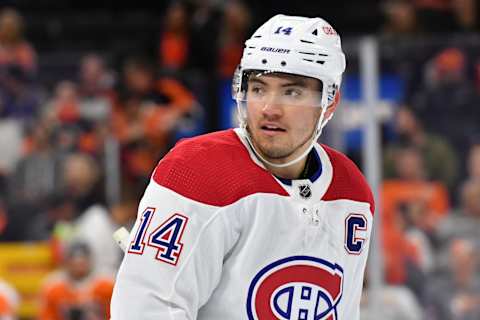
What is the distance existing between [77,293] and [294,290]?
3307 mm

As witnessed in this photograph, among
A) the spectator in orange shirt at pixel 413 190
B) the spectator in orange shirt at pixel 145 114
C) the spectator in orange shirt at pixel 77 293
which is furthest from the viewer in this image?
the spectator in orange shirt at pixel 145 114

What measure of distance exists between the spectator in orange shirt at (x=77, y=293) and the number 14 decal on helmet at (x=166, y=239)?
3.24m

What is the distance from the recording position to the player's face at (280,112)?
2.40 metres

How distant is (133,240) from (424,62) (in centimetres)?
299

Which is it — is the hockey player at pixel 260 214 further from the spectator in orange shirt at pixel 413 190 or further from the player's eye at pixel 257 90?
the spectator in orange shirt at pixel 413 190

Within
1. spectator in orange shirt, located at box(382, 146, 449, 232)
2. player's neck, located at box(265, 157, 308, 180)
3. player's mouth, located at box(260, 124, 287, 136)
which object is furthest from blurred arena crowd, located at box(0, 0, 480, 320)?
player's mouth, located at box(260, 124, 287, 136)

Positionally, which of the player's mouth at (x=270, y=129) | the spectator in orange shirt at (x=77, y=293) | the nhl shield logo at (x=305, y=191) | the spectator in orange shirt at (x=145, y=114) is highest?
the player's mouth at (x=270, y=129)

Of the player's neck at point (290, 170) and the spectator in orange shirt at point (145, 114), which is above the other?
the player's neck at point (290, 170)

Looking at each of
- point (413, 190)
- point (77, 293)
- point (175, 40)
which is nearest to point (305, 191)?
point (413, 190)

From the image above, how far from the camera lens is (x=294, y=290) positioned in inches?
94.3

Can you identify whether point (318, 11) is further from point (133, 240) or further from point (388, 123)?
point (133, 240)

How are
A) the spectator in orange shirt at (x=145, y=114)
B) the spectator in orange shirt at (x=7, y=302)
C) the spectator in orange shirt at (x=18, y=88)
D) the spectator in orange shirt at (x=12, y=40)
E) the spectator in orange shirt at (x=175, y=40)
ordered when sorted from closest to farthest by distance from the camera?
the spectator in orange shirt at (x=7, y=302), the spectator in orange shirt at (x=145, y=114), the spectator in orange shirt at (x=18, y=88), the spectator in orange shirt at (x=12, y=40), the spectator in orange shirt at (x=175, y=40)

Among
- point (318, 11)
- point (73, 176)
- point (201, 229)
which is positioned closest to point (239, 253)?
point (201, 229)

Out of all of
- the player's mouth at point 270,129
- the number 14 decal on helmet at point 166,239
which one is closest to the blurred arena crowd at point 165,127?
the player's mouth at point 270,129
